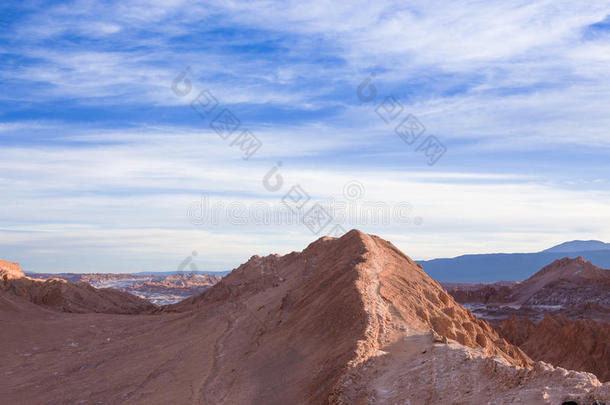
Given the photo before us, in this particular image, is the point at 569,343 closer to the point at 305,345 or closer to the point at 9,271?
the point at 305,345

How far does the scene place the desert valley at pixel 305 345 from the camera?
34.8ft

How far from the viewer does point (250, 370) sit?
17.5 m

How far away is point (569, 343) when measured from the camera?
37.9 m

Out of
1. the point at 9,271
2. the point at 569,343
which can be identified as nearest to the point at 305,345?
the point at 569,343

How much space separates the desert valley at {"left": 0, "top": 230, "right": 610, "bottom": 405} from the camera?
34.8ft

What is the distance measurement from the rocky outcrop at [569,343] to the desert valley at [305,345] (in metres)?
0.09

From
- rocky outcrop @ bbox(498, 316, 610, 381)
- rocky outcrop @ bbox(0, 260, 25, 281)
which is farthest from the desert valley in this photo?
rocky outcrop @ bbox(0, 260, 25, 281)

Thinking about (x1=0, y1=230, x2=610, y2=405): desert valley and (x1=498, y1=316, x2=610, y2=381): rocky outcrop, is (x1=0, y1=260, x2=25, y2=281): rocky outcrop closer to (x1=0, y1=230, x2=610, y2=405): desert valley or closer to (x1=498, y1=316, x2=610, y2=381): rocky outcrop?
(x1=0, y1=230, x2=610, y2=405): desert valley

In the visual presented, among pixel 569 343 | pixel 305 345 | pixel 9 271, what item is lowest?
pixel 569 343

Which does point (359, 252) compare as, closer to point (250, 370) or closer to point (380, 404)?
point (250, 370)

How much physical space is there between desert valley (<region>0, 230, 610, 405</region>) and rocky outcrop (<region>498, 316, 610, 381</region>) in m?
0.09

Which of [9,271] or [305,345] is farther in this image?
[9,271]

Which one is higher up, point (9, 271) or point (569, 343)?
point (9, 271)

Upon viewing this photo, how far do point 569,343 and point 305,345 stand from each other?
94.9 feet
